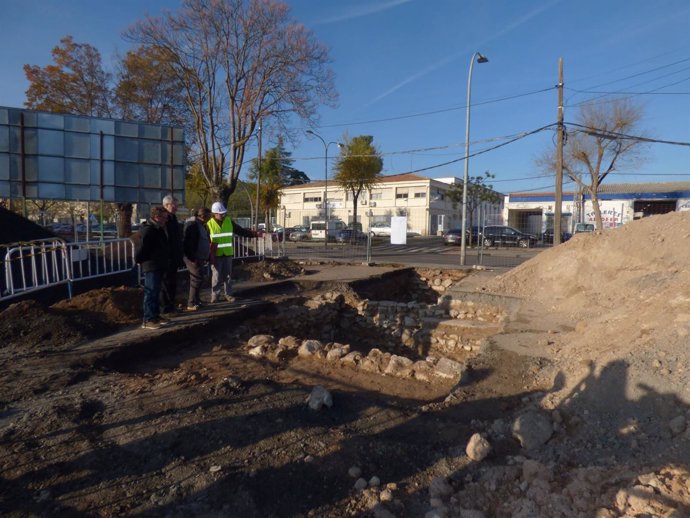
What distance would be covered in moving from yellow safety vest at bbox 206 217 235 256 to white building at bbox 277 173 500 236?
115 feet

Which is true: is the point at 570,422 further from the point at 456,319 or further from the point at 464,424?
the point at 456,319

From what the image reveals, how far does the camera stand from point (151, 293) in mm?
6211

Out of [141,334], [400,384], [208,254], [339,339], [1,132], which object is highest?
[1,132]

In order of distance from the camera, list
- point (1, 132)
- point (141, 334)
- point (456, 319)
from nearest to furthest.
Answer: point (141, 334), point (456, 319), point (1, 132)

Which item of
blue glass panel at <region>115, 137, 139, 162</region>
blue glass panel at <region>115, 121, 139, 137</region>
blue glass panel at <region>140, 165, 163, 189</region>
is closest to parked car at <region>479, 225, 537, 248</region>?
blue glass panel at <region>140, 165, 163, 189</region>

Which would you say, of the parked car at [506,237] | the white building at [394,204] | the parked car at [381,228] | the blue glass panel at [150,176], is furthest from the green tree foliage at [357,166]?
the blue glass panel at [150,176]

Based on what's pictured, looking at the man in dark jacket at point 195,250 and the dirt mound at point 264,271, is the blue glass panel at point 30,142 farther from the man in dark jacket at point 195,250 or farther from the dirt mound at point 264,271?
the man in dark jacket at point 195,250

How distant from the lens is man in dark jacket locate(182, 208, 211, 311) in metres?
7.12

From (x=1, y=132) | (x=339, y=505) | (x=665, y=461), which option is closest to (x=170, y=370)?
(x=339, y=505)

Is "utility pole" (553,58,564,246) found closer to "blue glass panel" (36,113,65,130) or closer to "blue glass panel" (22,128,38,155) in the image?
"blue glass panel" (36,113,65,130)

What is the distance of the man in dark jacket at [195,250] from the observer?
712 cm

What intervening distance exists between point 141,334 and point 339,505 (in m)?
4.27

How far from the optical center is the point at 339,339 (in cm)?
982

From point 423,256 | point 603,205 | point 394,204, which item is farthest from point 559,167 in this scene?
point 394,204
